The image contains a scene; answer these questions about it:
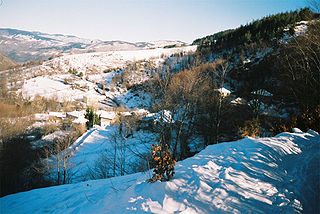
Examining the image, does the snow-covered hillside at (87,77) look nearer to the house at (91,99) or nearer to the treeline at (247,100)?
the house at (91,99)

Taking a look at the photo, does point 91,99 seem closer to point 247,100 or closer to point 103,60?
point 247,100

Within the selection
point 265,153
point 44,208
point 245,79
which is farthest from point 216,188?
point 245,79

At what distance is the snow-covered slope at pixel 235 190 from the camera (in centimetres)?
307

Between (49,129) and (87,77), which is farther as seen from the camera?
(87,77)

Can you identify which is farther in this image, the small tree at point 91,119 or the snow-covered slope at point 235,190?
the small tree at point 91,119

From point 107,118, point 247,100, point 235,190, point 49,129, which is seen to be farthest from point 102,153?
point 247,100

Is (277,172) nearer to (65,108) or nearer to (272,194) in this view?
(272,194)

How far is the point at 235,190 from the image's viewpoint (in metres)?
3.37

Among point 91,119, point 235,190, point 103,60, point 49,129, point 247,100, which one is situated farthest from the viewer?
point 103,60

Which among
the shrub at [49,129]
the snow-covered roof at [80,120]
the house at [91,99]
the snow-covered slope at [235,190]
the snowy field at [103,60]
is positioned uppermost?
the snowy field at [103,60]

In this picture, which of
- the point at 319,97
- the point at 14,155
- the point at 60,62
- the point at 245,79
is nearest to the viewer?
the point at 319,97

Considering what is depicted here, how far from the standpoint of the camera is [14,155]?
15516 millimetres

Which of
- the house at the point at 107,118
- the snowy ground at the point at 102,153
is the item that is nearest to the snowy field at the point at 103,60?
the house at the point at 107,118

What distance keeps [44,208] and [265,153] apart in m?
8.33
